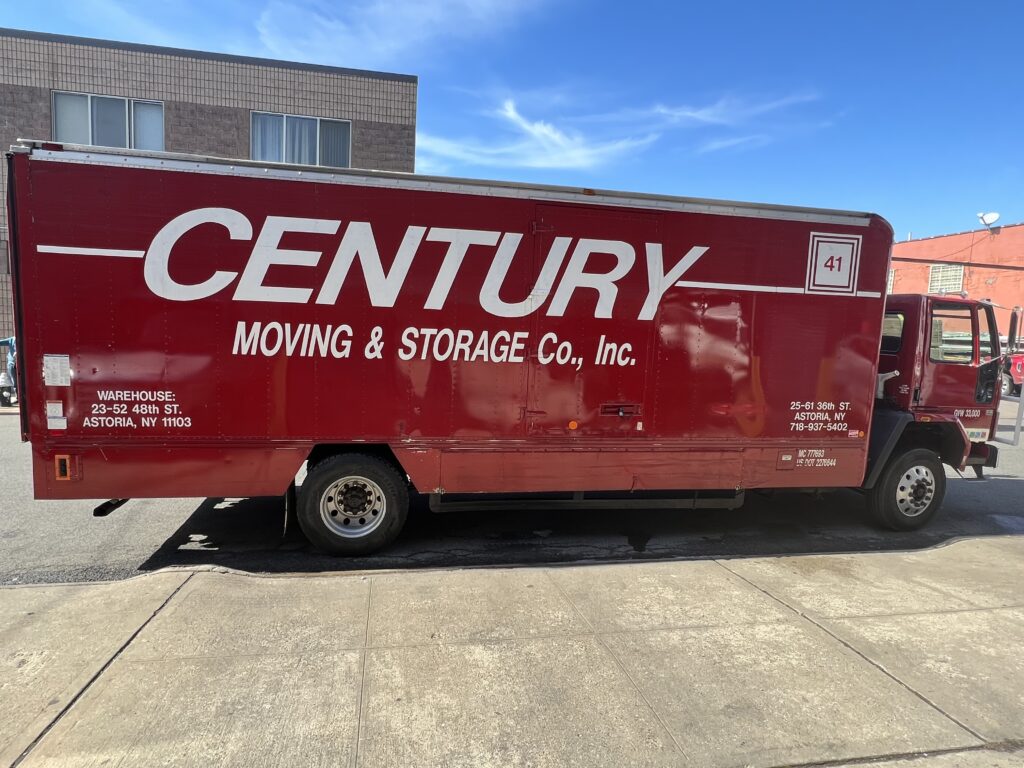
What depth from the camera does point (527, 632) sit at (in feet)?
12.5

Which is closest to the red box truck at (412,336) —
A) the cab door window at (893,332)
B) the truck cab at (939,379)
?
the truck cab at (939,379)

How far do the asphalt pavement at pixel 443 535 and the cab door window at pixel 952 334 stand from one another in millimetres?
1825

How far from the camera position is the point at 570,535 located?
5.97 metres

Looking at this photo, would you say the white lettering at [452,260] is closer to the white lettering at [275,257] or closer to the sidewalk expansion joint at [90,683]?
the white lettering at [275,257]

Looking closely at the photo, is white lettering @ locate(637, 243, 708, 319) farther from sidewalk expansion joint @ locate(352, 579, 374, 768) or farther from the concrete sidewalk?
sidewalk expansion joint @ locate(352, 579, 374, 768)

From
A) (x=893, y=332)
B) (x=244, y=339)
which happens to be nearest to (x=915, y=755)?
(x=893, y=332)

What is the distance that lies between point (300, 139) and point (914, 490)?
51.9 ft

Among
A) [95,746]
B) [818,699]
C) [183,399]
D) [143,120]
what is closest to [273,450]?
[183,399]

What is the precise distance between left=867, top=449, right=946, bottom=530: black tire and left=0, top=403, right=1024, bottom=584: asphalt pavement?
0.62 ft

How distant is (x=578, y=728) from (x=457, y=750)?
59cm

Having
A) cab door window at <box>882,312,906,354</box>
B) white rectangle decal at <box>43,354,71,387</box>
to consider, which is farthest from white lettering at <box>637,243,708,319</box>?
white rectangle decal at <box>43,354,71,387</box>

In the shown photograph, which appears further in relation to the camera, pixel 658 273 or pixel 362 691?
pixel 658 273

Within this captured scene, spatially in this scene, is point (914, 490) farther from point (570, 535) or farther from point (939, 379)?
point (570, 535)

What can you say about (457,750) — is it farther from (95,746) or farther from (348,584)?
(348,584)
